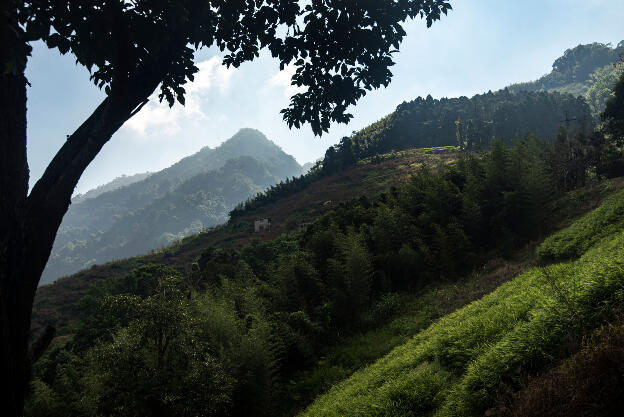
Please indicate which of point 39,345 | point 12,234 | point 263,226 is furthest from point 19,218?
point 263,226

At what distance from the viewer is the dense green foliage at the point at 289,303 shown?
32.2ft

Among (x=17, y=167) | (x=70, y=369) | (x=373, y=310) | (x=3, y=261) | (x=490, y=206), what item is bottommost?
(x=373, y=310)

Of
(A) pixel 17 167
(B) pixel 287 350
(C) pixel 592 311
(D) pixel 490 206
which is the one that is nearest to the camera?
(A) pixel 17 167

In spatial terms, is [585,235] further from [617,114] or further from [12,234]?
[617,114]

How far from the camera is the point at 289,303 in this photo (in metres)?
19.0

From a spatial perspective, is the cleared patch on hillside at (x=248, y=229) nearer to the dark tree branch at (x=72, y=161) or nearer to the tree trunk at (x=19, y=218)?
the dark tree branch at (x=72, y=161)

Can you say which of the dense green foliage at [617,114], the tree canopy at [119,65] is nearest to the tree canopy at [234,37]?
the tree canopy at [119,65]

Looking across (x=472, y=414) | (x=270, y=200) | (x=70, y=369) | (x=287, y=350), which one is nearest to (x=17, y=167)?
(x=472, y=414)

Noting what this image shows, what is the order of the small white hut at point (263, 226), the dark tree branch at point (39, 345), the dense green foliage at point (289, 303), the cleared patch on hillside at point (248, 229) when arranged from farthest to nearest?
the small white hut at point (263, 226)
the cleared patch on hillside at point (248, 229)
the dense green foliage at point (289, 303)
the dark tree branch at point (39, 345)

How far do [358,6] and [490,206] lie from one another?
2144cm

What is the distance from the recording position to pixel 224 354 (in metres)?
12.0

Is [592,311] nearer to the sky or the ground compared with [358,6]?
nearer to the ground

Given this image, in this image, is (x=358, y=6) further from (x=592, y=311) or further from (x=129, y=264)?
(x=129, y=264)

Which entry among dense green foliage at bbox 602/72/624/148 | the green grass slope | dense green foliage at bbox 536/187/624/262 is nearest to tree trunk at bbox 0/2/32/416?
the green grass slope
